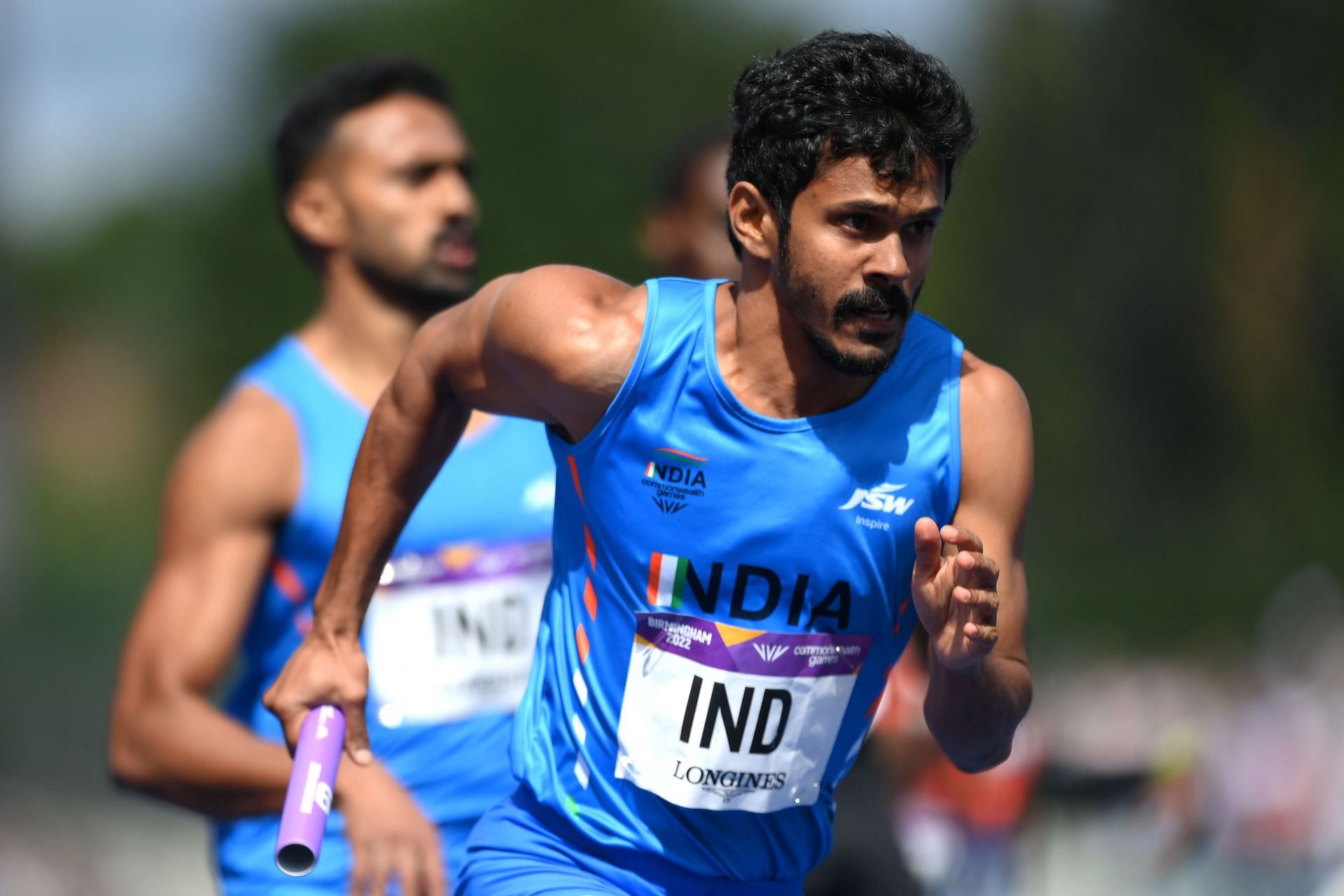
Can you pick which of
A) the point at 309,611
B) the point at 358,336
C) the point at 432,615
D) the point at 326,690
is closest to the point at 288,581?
the point at 309,611

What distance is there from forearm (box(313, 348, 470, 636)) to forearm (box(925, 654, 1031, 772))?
1.17 metres

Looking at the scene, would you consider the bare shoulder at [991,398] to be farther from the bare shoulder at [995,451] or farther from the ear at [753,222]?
the ear at [753,222]

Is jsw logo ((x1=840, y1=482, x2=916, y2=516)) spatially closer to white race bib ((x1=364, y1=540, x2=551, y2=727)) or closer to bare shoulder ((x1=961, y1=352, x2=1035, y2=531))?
bare shoulder ((x1=961, y1=352, x2=1035, y2=531))

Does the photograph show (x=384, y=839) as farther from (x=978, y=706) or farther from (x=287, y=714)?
(x=978, y=706)

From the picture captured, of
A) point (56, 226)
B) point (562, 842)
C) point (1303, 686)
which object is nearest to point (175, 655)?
point (562, 842)

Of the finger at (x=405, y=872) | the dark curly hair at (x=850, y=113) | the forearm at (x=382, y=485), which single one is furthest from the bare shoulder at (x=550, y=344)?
the finger at (x=405, y=872)

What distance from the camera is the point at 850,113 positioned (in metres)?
3.06

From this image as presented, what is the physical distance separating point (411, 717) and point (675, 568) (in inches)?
55.5

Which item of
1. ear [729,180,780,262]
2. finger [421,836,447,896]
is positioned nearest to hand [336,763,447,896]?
finger [421,836,447,896]

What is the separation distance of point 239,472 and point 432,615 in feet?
2.07

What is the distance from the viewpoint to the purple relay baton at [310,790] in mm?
3102

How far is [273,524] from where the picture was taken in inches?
176

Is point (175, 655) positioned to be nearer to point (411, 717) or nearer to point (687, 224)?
point (411, 717)

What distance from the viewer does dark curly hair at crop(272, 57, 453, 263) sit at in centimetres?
525
